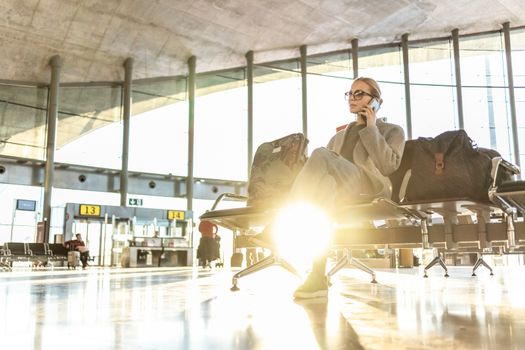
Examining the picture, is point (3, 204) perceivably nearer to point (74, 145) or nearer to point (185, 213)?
point (74, 145)

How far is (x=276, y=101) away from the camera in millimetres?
18859

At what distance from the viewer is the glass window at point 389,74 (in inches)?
669

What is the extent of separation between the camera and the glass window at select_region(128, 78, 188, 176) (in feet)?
61.9

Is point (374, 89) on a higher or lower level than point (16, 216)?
lower

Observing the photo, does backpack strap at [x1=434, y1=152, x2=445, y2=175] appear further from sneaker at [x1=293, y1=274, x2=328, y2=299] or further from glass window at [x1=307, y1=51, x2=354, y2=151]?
glass window at [x1=307, y1=51, x2=354, y2=151]

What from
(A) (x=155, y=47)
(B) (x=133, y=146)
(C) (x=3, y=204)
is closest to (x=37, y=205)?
(C) (x=3, y=204)

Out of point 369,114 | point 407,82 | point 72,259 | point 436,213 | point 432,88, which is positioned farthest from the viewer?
point 407,82

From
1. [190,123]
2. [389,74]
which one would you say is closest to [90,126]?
[190,123]

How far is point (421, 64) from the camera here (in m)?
17.5

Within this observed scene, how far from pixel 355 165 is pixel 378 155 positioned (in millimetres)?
Result: 139

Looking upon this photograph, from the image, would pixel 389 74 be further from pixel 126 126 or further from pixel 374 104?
pixel 374 104

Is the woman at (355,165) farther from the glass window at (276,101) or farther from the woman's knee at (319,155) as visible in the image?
the glass window at (276,101)

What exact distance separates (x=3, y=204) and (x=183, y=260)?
6.67m

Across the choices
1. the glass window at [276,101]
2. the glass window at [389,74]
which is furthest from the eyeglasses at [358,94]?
the glass window at [276,101]
